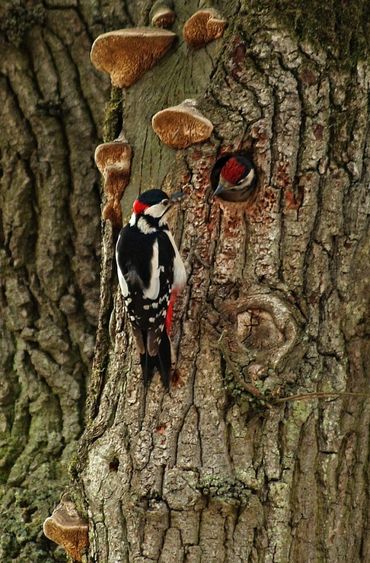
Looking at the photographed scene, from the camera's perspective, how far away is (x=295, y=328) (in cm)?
287

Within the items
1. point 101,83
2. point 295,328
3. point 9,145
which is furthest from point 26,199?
point 295,328

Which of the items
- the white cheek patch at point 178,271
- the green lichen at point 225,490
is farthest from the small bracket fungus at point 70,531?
the white cheek patch at point 178,271

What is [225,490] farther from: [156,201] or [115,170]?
[115,170]

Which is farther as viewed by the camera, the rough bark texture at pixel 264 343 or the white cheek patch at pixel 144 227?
the white cheek patch at pixel 144 227

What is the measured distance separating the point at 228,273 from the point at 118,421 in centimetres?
65

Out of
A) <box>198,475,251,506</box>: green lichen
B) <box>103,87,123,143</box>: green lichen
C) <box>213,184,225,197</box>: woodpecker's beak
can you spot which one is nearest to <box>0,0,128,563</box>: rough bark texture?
<box>103,87,123,143</box>: green lichen

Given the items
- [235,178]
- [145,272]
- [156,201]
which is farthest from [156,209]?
[145,272]

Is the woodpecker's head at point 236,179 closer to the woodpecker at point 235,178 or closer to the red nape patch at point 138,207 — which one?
the woodpecker at point 235,178

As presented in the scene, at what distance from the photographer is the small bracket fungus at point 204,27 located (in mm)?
3072

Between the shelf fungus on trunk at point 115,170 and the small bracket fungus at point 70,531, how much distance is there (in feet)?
3.62

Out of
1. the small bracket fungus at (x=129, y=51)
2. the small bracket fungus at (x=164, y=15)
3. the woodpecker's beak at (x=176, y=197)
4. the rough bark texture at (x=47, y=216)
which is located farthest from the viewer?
the rough bark texture at (x=47, y=216)

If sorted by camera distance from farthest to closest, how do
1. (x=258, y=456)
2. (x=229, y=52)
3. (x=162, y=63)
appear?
1. (x=162, y=63)
2. (x=229, y=52)
3. (x=258, y=456)

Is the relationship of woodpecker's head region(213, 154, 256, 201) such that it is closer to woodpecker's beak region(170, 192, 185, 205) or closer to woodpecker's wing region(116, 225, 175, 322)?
woodpecker's beak region(170, 192, 185, 205)

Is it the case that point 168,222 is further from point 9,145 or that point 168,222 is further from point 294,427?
point 9,145
